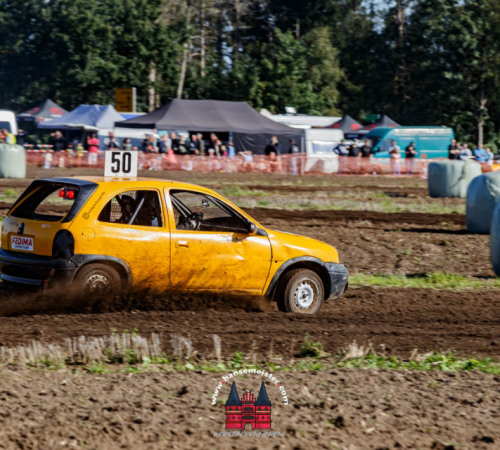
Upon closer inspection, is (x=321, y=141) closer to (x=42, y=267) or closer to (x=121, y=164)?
(x=121, y=164)

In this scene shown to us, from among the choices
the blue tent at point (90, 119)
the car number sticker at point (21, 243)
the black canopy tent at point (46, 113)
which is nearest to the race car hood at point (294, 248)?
the car number sticker at point (21, 243)

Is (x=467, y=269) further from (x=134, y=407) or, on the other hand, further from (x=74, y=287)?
(x=134, y=407)

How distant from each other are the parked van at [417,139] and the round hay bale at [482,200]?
920 inches

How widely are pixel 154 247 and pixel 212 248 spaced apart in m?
0.62

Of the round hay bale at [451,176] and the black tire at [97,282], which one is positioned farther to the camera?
the round hay bale at [451,176]

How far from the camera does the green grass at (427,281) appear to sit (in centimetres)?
1196

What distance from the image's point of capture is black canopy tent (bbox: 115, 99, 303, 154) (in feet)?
127

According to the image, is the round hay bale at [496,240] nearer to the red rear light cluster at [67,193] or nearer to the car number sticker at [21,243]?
the red rear light cluster at [67,193]

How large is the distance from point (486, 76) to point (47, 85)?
36.4 metres

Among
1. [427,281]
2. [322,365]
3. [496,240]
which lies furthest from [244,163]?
[322,365]

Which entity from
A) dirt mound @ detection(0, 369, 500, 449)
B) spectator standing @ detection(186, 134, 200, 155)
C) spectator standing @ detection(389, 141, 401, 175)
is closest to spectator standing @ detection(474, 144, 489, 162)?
spectator standing @ detection(389, 141, 401, 175)

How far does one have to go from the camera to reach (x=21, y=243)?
8867 millimetres

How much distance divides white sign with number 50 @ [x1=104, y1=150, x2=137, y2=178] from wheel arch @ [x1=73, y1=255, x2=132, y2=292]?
1323mm

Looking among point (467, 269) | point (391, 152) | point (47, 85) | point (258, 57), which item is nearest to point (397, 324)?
point (467, 269)
